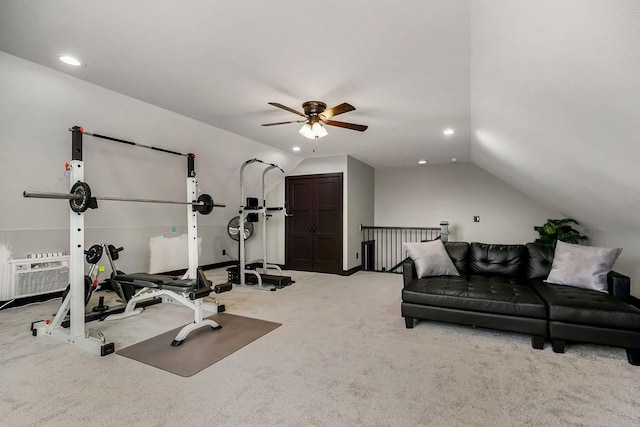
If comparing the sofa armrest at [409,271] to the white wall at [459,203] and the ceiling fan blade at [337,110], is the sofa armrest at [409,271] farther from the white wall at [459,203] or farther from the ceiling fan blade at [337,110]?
the white wall at [459,203]

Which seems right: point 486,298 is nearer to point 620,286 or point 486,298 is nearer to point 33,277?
point 620,286

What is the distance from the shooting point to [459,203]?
695 cm

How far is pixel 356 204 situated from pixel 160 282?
4.28 metres

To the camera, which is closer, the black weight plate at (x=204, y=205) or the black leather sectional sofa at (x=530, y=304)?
the black leather sectional sofa at (x=530, y=304)

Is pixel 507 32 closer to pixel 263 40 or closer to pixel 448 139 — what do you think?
pixel 263 40

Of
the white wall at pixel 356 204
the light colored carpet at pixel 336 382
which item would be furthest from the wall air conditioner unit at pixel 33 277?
the white wall at pixel 356 204

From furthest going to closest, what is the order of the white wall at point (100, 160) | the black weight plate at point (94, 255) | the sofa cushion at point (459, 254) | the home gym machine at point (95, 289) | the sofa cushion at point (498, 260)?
the sofa cushion at point (459, 254) → the sofa cushion at point (498, 260) → the black weight plate at point (94, 255) → the home gym machine at point (95, 289) → the white wall at point (100, 160)

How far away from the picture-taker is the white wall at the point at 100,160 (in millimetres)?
2951

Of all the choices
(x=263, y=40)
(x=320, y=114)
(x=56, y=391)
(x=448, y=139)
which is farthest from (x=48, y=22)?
(x=448, y=139)

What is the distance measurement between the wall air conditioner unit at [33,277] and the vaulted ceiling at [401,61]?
8.95 feet

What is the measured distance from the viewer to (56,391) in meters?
2.06

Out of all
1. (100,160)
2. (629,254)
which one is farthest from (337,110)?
(629,254)

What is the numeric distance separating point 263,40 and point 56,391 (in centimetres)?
283

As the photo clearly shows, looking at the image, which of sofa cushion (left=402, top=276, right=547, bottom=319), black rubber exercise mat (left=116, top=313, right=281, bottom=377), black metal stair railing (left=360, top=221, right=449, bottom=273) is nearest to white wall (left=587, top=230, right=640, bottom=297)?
sofa cushion (left=402, top=276, right=547, bottom=319)
